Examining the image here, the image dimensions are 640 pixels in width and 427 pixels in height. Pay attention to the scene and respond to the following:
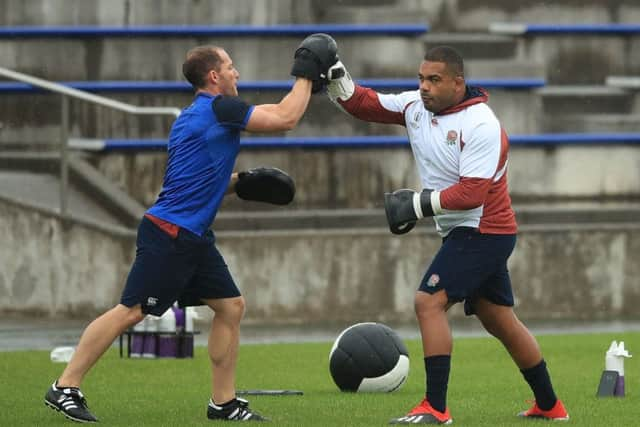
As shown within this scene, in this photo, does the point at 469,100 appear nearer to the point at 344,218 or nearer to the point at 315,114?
the point at 344,218

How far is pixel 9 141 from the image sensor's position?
1908 centimetres

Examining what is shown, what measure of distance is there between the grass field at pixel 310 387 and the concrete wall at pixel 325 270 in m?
2.46

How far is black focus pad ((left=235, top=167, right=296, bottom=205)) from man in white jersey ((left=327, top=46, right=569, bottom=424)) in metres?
0.97

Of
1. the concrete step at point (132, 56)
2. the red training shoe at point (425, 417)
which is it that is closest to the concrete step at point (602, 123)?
the concrete step at point (132, 56)

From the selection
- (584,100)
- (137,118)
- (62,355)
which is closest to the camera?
(62,355)

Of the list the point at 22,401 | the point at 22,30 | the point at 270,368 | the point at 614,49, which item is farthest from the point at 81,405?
the point at 614,49

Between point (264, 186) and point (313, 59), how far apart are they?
3.21ft

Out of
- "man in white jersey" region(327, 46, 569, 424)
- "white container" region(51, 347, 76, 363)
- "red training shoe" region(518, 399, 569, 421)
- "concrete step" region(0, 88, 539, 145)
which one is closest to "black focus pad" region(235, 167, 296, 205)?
"man in white jersey" region(327, 46, 569, 424)

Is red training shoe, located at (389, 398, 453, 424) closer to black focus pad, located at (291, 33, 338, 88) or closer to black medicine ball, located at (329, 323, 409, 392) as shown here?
black focus pad, located at (291, 33, 338, 88)

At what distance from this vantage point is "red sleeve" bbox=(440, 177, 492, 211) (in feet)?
29.8

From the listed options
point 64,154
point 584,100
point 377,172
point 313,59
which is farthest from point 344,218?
point 313,59

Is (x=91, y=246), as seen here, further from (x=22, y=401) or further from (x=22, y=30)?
(x=22, y=401)

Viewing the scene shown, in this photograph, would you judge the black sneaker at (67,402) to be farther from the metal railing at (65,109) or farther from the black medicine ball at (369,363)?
the metal railing at (65,109)

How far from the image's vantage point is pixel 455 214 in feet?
30.7
